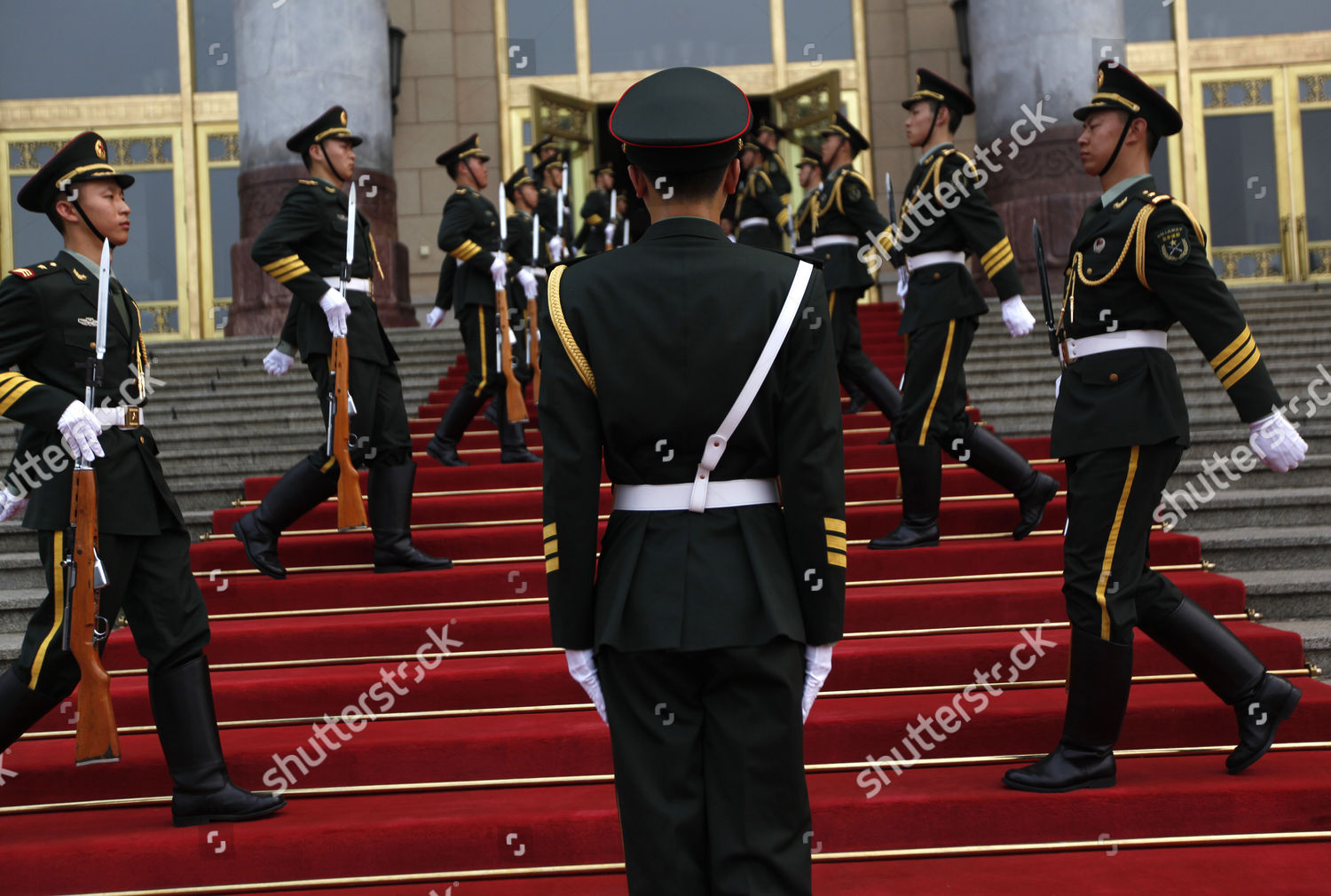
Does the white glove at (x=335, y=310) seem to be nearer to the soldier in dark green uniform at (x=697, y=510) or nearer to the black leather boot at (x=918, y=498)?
the black leather boot at (x=918, y=498)

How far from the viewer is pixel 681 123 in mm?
2184

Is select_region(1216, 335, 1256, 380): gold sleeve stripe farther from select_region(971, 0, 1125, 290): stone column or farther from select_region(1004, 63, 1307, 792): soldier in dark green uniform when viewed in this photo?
select_region(971, 0, 1125, 290): stone column

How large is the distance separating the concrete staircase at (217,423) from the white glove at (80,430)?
79.0 inches

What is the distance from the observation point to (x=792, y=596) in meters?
2.21

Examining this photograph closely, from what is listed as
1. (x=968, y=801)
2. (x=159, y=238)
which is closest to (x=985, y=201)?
(x=968, y=801)

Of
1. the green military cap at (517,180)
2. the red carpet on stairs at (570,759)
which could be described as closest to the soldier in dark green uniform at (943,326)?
the red carpet on stairs at (570,759)

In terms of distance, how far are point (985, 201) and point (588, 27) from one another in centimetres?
941

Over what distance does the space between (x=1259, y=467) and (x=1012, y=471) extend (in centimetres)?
152

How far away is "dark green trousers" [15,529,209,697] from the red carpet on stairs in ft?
1.51

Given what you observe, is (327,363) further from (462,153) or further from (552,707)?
(462,153)

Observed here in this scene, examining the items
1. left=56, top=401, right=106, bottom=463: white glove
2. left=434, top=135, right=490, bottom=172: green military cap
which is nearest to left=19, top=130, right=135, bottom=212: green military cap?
left=56, top=401, right=106, bottom=463: white glove

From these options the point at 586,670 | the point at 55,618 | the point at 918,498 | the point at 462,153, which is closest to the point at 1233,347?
the point at 918,498

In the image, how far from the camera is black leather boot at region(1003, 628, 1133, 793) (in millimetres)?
3377

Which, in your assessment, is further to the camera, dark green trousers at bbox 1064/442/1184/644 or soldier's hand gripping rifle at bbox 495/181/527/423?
soldier's hand gripping rifle at bbox 495/181/527/423
